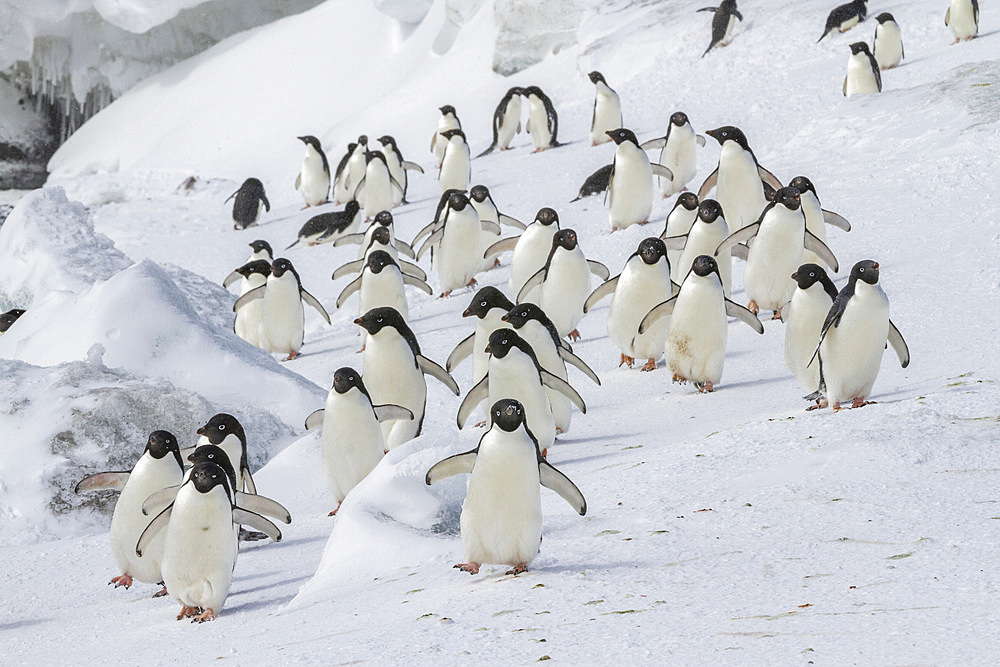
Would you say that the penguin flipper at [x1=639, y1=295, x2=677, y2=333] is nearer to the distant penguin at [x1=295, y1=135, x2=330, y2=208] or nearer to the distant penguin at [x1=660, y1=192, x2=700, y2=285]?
the distant penguin at [x1=660, y1=192, x2=700, y2=285]

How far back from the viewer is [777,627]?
2.41 metres

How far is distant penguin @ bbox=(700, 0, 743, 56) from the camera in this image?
13.5 meters

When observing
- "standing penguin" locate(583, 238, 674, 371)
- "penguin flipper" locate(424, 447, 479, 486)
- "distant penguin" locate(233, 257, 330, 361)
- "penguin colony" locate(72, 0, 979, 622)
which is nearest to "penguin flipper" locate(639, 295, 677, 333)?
"penguin colony" locate(72, 0, 979, 622)

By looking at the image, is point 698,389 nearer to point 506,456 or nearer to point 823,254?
point 823,254

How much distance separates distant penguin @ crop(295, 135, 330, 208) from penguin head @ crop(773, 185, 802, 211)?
28.1 feet

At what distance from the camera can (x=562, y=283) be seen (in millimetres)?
6477

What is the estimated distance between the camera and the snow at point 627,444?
8.57 feet

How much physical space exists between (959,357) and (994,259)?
1570 mm

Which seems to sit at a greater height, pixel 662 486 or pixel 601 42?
pixel 601 42

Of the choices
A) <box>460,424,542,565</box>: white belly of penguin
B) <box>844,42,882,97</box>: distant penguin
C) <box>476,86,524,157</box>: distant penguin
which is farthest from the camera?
<box>476,86,524,157</box>: distant penguin

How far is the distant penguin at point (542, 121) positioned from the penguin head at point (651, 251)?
7197mm

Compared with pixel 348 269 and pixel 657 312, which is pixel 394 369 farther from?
pixel 348 269

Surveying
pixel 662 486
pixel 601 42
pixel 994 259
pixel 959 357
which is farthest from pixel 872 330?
pixel 601 42

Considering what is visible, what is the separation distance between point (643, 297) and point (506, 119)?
889 centimetres
